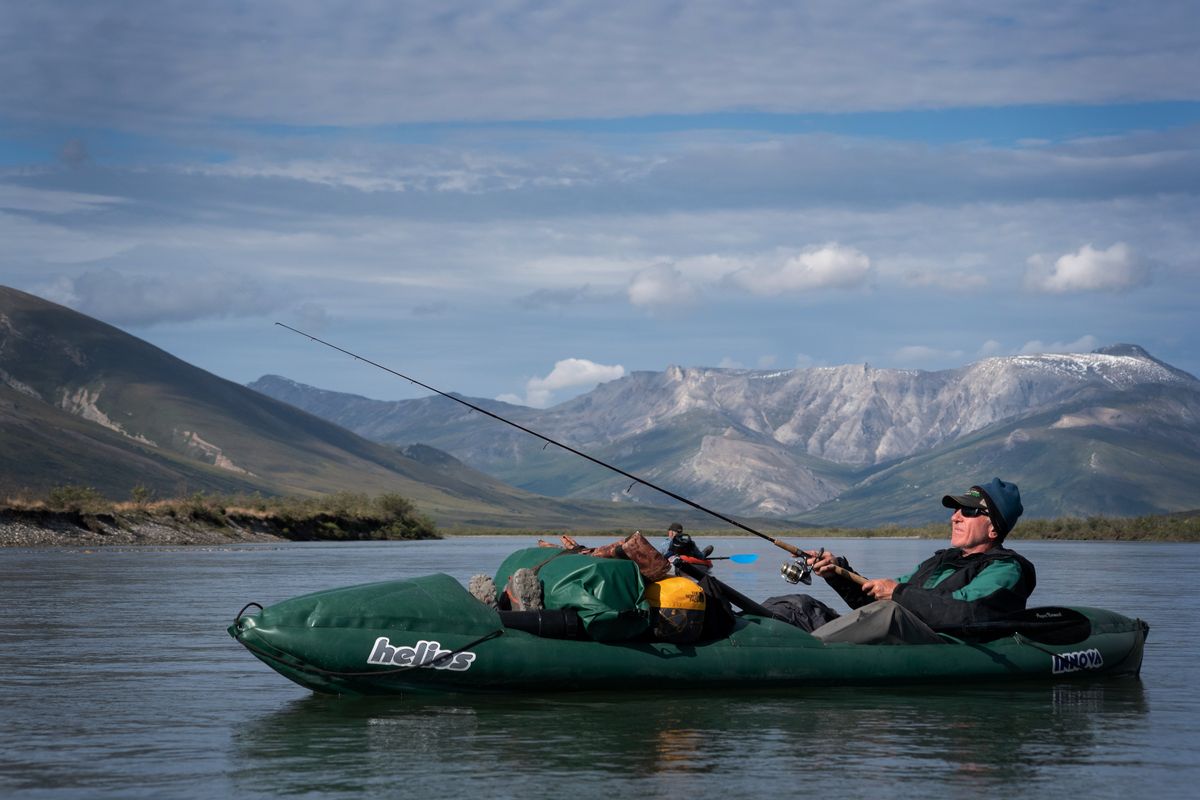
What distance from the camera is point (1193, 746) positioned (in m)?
12.1

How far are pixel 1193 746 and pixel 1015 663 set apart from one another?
3.08 metres

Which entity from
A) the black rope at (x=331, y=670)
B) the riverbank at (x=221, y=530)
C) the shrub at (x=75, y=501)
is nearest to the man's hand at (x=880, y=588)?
the black rope at (x=331, y=670)

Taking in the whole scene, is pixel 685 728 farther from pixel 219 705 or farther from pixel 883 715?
pixel 219 705

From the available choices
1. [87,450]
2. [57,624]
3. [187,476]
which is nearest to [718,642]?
[57,624]

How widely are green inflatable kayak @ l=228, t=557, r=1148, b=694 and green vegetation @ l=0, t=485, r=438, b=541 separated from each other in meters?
50.3

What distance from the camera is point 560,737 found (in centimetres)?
1200

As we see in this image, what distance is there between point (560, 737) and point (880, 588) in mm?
4628

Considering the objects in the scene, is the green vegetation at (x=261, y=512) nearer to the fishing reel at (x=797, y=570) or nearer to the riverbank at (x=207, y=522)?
the riverbank at (x=207, y=522)

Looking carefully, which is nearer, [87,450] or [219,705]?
[219,705]

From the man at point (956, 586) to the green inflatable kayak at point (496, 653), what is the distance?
0.56 ft

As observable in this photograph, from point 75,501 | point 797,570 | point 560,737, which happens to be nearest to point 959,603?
point 797,570

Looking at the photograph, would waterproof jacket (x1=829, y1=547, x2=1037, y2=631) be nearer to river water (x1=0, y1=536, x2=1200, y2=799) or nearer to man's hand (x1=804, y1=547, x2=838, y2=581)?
man's hand (x1=804, y1=547, x2=838, y2=581)

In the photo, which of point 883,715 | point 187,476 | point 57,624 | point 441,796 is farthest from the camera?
point 187,476

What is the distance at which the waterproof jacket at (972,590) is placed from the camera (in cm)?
1480
